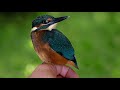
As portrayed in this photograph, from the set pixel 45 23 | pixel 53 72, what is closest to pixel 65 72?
pixel 53 72

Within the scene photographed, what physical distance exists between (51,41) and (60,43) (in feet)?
0.14

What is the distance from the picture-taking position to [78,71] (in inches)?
96.7

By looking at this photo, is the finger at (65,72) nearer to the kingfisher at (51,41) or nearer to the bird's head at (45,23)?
the kingfisher at (51,41)

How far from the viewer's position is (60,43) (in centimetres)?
245

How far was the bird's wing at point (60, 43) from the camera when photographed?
7.97 feet

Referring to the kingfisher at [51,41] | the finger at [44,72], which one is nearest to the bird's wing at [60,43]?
the kingfisher at [51,41]

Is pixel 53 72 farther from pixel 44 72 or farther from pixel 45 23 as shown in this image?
pixel 45 23

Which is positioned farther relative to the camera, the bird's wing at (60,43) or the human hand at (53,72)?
the bird's wing at (60,43)

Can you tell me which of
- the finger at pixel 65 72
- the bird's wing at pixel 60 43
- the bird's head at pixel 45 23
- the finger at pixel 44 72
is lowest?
the finger at pixel 65 72

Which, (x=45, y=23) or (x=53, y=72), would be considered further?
(x=45, y=23)

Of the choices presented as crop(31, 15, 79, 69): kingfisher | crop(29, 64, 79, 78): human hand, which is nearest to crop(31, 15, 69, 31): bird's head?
crop(31, 15, 79, 69): kingfisher

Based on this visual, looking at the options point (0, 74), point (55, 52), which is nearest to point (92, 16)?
point (55, 52)

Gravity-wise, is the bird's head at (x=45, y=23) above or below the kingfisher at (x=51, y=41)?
above

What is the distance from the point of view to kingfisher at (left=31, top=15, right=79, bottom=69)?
242cm
